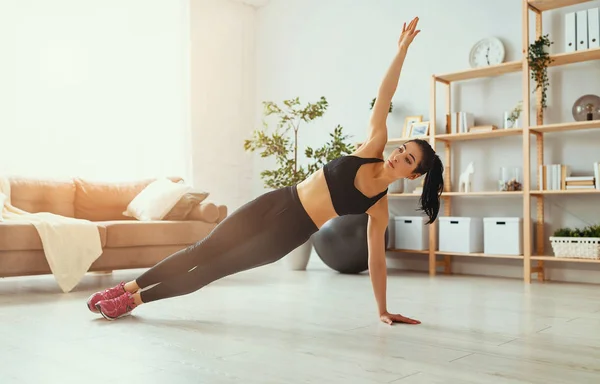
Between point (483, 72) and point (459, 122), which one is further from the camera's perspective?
point (459, 122)

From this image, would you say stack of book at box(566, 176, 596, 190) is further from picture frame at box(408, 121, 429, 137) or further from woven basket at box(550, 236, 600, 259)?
picture frame at box(408, 121, 429, 137)

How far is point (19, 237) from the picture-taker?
365 centimetres

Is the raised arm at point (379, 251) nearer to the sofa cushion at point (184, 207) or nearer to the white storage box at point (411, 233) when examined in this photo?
the sofa cushion at point (184, 207)

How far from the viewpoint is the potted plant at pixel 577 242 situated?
4.14 m

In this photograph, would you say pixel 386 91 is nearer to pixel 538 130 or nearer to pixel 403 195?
pixel 538 130

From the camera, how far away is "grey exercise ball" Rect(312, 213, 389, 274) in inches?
190

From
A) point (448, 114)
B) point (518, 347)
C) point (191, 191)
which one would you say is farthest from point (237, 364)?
point (448, 114)

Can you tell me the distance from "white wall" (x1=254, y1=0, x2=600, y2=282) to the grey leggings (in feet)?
9.53

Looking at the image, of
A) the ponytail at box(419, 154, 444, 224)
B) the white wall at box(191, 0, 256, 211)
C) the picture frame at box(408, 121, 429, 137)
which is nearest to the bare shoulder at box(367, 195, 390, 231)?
the ponytail at box(419, 154, 444, 224)

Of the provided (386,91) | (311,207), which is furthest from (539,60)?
(311,207)

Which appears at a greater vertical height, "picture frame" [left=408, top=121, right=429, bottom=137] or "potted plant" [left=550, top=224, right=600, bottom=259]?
"picture frame" [left=408, top=121, right=429, bottom=137]

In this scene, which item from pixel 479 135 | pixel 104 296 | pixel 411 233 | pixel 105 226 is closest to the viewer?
pixel 104 296

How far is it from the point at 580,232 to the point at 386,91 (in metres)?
2.57

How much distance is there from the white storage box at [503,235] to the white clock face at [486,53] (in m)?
1.29
